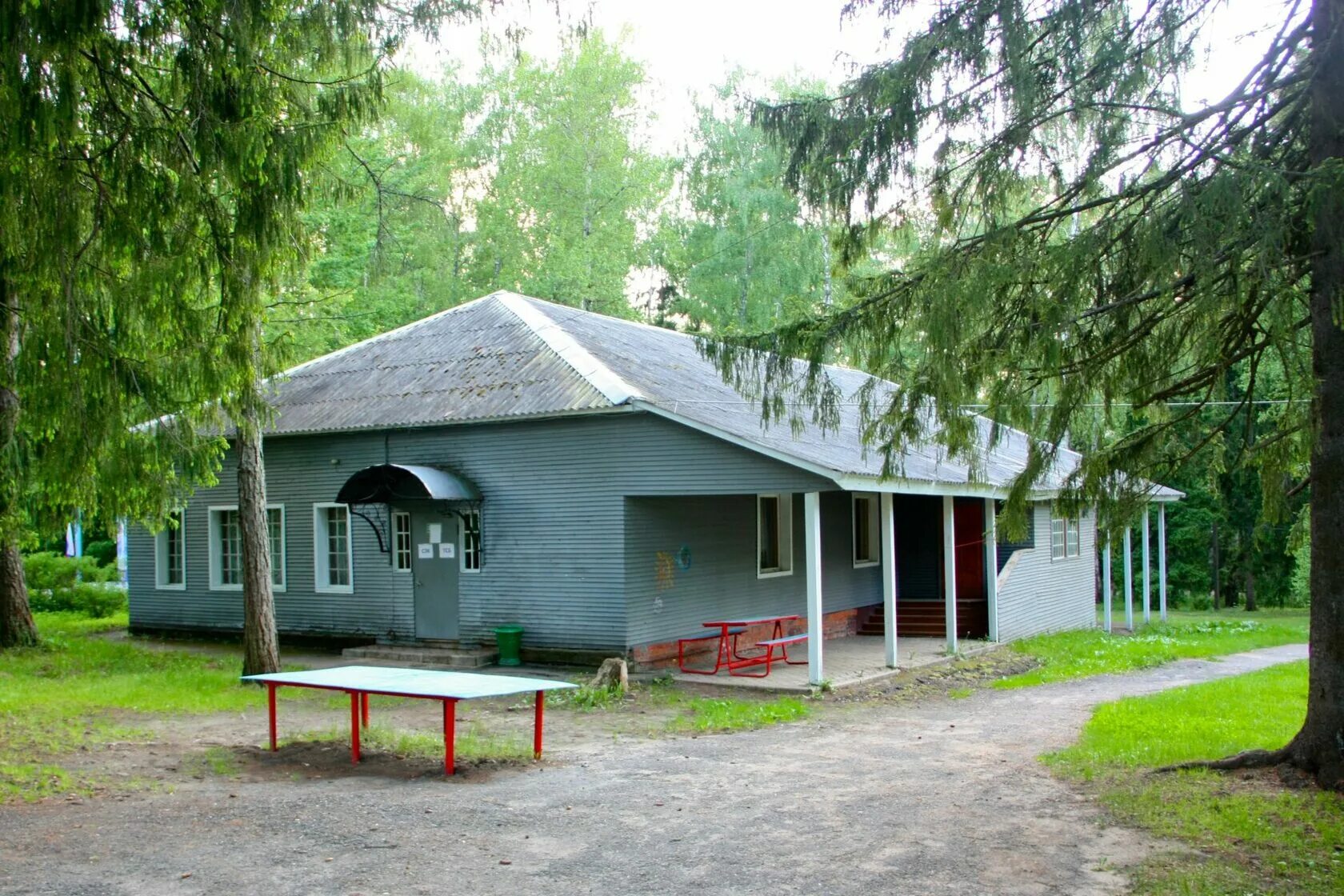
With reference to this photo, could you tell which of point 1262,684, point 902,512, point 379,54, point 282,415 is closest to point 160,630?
point 282,415

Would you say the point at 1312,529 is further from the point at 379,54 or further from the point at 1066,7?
the point at 379,54

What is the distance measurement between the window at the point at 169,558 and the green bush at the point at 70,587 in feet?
17.8

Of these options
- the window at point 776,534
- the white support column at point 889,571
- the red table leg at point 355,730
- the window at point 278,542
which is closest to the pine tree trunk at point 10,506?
the red table leg at point 355,730

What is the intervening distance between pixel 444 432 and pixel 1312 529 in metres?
11.3

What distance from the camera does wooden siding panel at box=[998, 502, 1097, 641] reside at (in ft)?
63.4

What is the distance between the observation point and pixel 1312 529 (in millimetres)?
7637

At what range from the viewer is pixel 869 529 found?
21141 millimetres

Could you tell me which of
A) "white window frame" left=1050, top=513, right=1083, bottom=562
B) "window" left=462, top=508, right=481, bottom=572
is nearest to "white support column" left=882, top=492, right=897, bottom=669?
"window" left=462, top=508, right=481, bottom=572

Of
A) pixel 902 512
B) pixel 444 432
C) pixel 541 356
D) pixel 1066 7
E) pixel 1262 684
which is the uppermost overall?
pixel 1066 7

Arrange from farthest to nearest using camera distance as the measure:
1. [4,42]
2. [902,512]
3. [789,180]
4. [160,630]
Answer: [902,512]
[160,630]
[789,180]
[4,42]

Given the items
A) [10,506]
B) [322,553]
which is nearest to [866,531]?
[322,553]

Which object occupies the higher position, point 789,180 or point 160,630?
point 789,180

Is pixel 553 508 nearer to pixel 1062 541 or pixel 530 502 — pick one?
pixel 530 502

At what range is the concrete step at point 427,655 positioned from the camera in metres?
15.2
